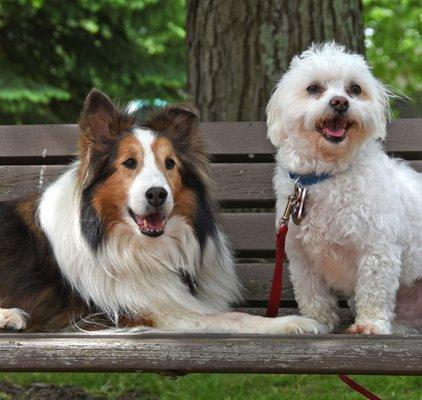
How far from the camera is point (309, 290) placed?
3.37 metres

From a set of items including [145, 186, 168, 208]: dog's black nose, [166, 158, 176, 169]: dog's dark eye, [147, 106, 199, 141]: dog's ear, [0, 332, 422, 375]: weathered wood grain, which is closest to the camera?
[0, 332, 422, 375]: weathered wood grain

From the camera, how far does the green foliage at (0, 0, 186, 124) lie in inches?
432

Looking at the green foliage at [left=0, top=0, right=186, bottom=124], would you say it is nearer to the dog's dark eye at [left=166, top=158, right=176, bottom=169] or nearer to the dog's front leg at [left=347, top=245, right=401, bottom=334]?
the dog's dark eye at [left=166, top=158, right=176, bottom=169]

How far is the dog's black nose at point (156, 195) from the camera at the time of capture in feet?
10.1

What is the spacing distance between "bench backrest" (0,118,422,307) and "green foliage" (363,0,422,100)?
7.94 meters

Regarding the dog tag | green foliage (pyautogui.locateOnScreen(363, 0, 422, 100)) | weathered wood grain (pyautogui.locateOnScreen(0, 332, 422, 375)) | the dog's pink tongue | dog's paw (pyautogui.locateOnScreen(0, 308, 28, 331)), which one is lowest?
dog's paw (pyautogui.locateOnScreen(0, 308, 28, 331))

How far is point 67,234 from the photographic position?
338 cm

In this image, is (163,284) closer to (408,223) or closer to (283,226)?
(283,226)

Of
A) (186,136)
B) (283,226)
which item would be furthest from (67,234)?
(283,226)

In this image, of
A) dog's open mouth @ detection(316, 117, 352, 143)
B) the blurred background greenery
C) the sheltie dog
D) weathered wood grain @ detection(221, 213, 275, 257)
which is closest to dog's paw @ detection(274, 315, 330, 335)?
the sheltie dog

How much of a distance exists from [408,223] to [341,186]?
0.32m

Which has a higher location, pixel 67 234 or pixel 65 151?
pixel 65 151

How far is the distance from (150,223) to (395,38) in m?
9.88

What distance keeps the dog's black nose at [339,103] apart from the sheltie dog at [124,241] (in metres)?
0.68
